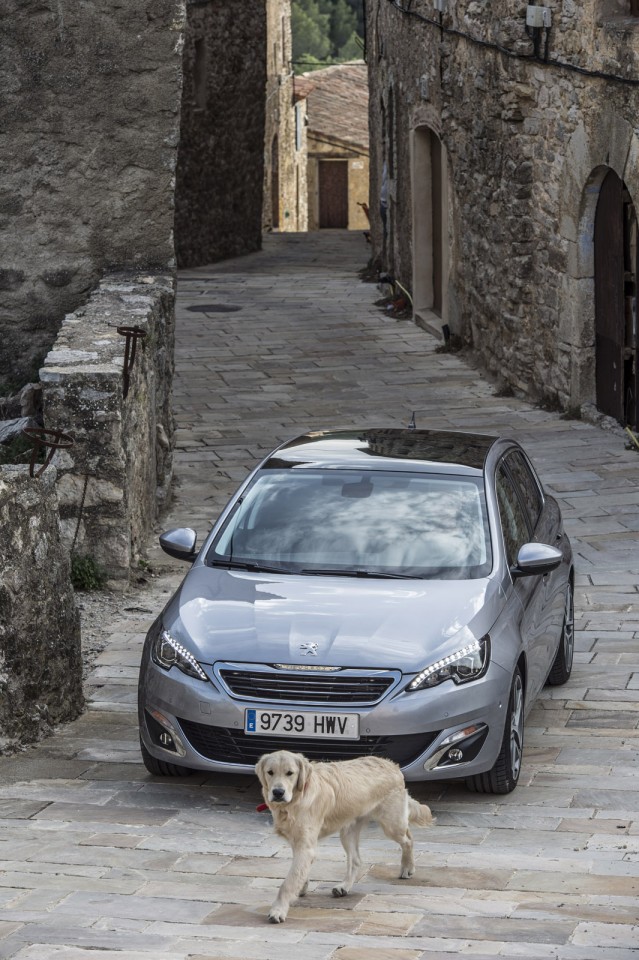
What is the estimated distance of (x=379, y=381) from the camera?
16.7m

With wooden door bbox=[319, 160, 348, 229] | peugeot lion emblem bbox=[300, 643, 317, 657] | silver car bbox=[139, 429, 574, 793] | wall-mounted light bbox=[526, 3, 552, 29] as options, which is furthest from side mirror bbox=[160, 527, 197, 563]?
wooden door bbox=[319, 160, 348, 229]

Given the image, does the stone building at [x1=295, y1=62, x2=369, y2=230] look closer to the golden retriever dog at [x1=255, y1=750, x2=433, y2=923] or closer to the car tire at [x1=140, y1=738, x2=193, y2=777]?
the car tire at [x1=140, y1=738, x2=193, y2=777]

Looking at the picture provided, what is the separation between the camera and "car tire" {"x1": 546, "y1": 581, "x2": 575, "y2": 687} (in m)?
7.88

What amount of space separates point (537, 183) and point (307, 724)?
34.1 ft

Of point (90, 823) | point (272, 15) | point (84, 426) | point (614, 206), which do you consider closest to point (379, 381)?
point (614, 206)

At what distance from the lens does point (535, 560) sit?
22.1 ft

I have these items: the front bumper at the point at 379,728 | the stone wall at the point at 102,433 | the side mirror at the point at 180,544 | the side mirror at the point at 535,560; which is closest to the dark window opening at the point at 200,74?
the stone wall at the point at 102,433

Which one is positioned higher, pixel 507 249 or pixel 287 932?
pixel 507 249

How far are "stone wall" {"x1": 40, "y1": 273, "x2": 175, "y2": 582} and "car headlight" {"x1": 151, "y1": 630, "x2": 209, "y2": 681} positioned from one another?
309 centimetres

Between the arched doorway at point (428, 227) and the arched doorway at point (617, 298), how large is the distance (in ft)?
17.4

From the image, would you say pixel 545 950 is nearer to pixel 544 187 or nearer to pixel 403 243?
pixel 544 187

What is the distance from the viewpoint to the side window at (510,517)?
23.2 feet

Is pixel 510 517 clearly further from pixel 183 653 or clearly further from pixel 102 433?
pixel 102 433

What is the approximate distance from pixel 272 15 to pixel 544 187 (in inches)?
835
